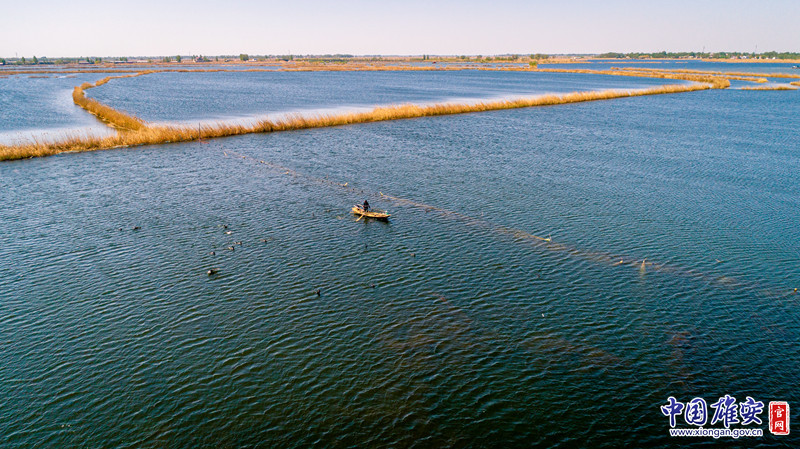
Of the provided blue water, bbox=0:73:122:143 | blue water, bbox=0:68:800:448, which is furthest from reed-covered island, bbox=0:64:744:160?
blue water, bbox=0:68:800:448

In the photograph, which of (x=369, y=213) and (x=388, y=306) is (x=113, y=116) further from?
(x=388, y=306)

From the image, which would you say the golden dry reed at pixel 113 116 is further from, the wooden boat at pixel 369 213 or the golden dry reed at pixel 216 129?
the wooden boat at pixel 369 213

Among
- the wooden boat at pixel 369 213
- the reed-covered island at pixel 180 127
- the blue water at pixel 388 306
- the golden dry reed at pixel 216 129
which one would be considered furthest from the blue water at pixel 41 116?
the wooden boat at pixel 369 213

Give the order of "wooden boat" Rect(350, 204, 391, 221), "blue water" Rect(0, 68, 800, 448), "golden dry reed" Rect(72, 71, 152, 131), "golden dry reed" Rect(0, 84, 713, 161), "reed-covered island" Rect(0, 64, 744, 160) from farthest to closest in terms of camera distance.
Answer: "golden dry reed" Rect(72, 71, 152, 131) → "reed-covered island" Rect(0, 64, 744, 160) → "golden dry reed" Rect(0, 84, 713, 161) → "wooden boat" Rect(350, 204, 391, 221) → "blue water" Rect(0, 68, 800, 448)

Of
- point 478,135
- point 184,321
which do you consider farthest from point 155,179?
point 478,135

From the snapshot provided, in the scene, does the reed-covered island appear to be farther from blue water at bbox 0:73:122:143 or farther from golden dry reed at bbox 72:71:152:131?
blue water at bbox 0:73:122:143

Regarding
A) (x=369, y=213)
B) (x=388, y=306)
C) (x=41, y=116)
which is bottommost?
(x=388, y=306)

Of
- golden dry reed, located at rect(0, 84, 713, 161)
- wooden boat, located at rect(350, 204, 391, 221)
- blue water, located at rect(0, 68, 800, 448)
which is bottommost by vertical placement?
blue water, located at rect(0, 68, 800, 448)

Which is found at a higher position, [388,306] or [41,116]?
[41,116]

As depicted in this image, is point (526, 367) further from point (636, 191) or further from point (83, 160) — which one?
point (83, 160)

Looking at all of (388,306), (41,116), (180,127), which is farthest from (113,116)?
(388,306)
